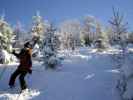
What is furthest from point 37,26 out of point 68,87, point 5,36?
point 68,87

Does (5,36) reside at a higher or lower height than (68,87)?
higher

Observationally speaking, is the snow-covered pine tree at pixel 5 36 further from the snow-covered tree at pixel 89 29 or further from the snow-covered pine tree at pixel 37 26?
the snow-covered tree at pixel 89 29

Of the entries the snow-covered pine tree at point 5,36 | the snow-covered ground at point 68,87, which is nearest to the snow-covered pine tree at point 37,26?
the snow-covered pine tree at point 5,36

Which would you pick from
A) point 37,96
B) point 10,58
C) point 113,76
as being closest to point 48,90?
point 37,96

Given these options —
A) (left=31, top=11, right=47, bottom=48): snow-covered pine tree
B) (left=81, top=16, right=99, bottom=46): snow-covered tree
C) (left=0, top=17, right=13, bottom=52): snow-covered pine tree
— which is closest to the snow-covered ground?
(left=0, top=17, right=13, bottom=52): snow-covered pine tree

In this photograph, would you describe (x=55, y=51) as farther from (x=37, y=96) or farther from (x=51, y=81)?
(x=37, y=96)

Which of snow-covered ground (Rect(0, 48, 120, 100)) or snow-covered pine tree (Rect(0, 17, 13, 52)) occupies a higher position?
snow-covered pine tree (Rect(0, 17, 13, 52))

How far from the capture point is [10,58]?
2145 cm

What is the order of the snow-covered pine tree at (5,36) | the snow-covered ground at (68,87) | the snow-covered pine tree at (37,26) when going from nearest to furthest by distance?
1. the snow-covered ground at (68,87)
2. the snow-covered pine tree at (5,36)
3. the snow-covered pine tree at (37,26)

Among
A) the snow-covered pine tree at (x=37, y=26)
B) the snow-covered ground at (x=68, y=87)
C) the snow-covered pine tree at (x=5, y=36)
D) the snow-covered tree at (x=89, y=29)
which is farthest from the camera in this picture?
the snow-covered tree at (x=89, y=29)

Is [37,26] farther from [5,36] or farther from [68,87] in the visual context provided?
[68,87]

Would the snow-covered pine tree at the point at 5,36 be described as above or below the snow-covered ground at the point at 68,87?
above

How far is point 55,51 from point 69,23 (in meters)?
49.6

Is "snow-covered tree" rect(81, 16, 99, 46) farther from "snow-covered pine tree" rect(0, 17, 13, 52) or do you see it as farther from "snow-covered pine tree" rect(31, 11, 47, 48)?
"snow-covered pine tree" rect(0, 17, 13, 52)
